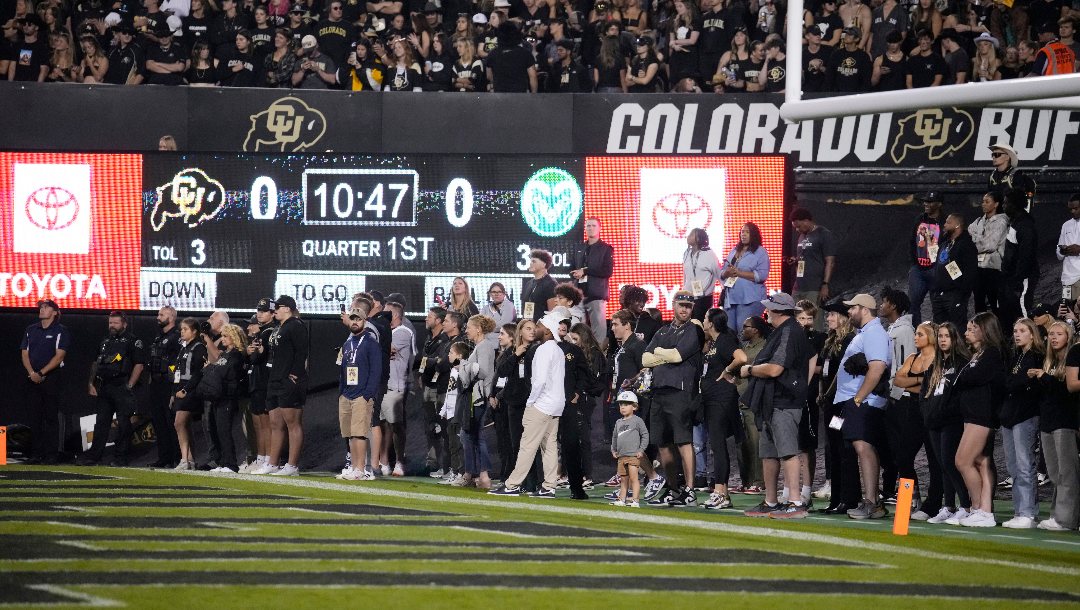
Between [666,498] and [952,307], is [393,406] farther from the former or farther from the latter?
[952,307]

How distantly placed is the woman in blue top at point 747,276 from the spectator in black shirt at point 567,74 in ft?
12.4

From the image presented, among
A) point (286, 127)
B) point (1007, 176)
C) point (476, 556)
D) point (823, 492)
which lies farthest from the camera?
point (286, 127)

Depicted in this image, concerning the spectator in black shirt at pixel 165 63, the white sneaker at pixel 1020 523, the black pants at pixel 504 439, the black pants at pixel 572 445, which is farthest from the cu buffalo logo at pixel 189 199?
the white sneaker at pixel 1020 523

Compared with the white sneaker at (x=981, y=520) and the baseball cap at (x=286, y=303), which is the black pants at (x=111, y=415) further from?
the white sneaker at (x=981, y=520)

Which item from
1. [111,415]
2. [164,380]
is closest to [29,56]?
[111,415]

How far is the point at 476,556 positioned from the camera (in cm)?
875

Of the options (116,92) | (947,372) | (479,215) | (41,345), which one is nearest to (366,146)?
(479,215)

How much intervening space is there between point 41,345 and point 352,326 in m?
4.30

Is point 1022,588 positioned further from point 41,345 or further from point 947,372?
point 41,345

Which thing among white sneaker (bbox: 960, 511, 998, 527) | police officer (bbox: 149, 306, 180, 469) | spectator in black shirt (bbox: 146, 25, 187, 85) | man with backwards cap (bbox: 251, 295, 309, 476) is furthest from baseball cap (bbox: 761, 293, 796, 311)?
spectator in black shirt (bbox: 146, 25, 187, 85)

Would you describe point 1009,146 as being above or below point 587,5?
below

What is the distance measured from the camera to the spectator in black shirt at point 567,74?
18.6 metres

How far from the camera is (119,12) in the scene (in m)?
20.3

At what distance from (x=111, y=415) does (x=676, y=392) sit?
23.9 ft
